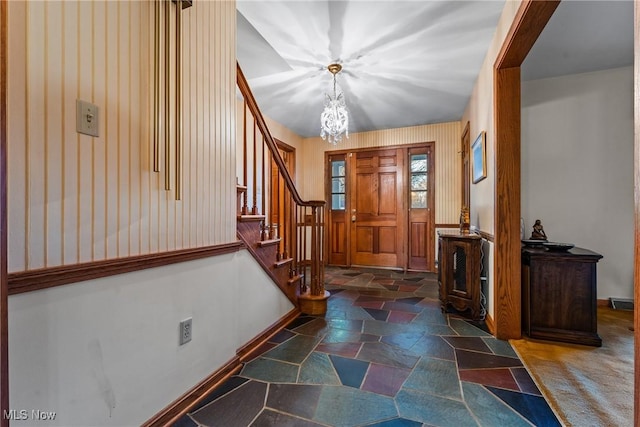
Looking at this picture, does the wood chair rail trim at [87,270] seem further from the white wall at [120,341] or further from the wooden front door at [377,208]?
the wooden front door at [377,208]

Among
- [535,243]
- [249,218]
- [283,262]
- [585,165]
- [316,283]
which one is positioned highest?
[585,165]

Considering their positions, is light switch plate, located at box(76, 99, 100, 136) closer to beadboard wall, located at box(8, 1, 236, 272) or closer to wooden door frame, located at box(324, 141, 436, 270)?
beadboard wall, located at box(8, 1, 236, 272)

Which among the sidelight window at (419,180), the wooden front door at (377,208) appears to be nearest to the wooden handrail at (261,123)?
the wooden front door at (377,208)

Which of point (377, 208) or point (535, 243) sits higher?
point (377, 208)

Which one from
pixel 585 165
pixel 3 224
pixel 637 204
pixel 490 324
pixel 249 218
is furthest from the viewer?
pixel 585 165

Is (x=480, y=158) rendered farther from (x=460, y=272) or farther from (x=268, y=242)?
(x=268, y=242)

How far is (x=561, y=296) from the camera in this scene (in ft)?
7.06

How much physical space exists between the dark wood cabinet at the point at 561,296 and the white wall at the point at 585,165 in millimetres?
1069

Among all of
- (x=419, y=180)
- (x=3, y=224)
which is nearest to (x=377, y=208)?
(x=419, y=180)

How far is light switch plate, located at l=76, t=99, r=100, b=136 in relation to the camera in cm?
100

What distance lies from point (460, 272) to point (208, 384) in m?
2.34

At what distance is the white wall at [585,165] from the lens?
292cm

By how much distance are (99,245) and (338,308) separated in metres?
2.27

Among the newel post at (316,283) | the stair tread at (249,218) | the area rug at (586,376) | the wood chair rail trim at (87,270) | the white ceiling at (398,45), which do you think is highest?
the white ceiling at (398,45)
